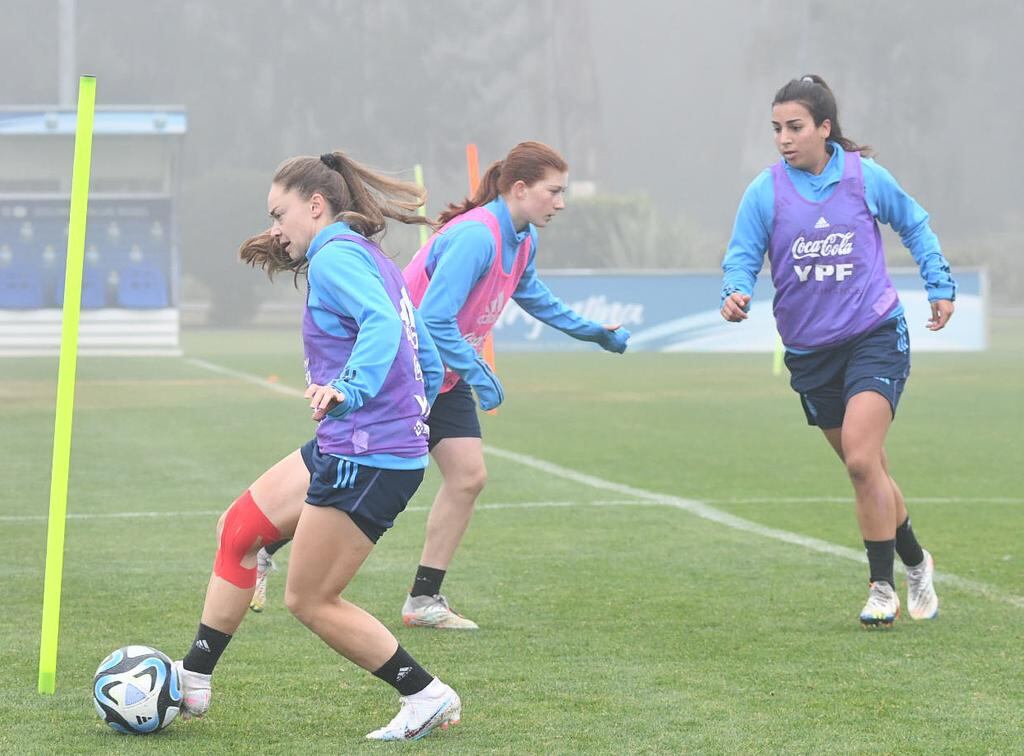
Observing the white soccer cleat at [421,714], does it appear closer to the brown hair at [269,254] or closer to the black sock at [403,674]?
the black sock at [403,674]

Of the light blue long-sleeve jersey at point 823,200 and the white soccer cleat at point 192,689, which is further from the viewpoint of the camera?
the light blue long-sleeve jersey at point 823,200

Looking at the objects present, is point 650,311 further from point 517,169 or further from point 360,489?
point 360,489

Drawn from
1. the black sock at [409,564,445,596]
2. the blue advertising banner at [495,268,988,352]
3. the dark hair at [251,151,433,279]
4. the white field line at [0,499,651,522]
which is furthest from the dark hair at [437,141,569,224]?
the blue advertising banner at [495,268,988,352]

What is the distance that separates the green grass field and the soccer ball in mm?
81

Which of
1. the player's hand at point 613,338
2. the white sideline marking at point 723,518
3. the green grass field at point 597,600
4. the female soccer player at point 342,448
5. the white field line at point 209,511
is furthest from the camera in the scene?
the white field line at point 209,511

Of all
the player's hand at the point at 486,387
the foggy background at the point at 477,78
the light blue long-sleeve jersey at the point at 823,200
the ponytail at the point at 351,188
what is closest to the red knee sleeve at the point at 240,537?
the ponytail at the point at 351,188

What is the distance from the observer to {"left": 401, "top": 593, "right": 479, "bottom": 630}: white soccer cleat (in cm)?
719

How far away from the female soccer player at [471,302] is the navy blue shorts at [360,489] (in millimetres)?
1530

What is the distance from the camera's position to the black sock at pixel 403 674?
5.32 meters

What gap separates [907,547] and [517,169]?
216cm

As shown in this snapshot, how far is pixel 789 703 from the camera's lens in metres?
5.80

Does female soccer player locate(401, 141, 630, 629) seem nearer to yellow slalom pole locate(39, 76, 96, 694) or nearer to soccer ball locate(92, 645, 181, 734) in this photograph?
yellow slalom pole locate(39, 76, 96, 694)

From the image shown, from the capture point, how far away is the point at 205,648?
5.49 m

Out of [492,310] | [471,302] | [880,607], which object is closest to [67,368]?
[471,302]
